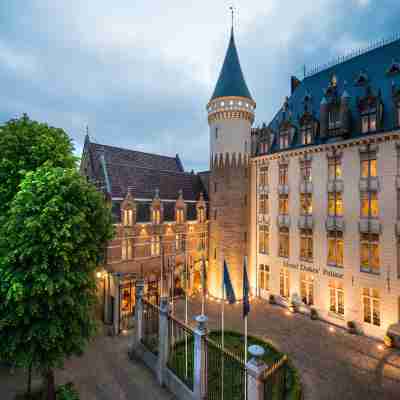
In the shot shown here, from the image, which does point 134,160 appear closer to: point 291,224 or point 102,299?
point 102,299

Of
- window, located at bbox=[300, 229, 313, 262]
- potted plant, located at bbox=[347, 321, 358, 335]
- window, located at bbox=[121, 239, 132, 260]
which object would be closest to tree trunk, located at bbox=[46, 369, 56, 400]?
window, located at bbox=[121, 239, 132, 260]

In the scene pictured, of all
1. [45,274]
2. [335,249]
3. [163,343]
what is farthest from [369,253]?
[45,274]

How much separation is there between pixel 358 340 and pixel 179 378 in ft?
46.6

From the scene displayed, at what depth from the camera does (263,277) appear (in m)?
25.9

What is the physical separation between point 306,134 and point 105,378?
997 inches

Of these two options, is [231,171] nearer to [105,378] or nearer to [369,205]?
[369,205]

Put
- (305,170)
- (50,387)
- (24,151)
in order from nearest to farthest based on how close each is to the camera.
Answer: (50,387) → (24,151) → (305,170)

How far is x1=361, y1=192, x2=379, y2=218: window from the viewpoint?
18469 millimetres

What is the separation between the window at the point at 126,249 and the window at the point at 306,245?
16509mm

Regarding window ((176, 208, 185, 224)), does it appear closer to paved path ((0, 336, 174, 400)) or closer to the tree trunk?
paved path ((0, 336, 174, 400))

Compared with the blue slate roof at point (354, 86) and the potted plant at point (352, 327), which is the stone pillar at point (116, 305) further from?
the blue slate roof at point (354, 86)

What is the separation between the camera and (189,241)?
2638 cm

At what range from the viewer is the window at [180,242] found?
82.9ft

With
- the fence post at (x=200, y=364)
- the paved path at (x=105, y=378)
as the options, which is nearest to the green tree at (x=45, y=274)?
the paved path at (x=105, y=378)
